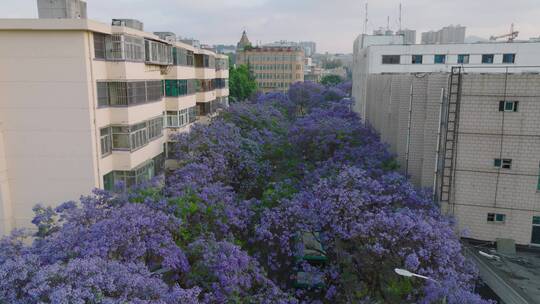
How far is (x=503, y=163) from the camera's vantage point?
14938 mm

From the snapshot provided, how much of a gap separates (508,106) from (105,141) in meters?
15.4

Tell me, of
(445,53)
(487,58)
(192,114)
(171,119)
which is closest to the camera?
(171,119)

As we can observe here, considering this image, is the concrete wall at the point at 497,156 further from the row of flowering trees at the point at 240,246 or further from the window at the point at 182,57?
the window at the point at 182,57

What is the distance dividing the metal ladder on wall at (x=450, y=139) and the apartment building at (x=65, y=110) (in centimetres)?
1270

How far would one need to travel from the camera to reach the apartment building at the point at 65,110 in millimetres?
16266

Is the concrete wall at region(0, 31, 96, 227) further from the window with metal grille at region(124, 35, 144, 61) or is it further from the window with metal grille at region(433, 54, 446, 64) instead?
the window with metal grille at region(433, 54, 446, 64)

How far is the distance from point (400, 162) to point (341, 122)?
19.1 feet

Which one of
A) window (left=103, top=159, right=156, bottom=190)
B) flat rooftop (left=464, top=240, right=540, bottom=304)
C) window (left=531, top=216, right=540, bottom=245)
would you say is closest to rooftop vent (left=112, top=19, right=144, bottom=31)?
window (left=103, top=159, right=156, bottom=190)

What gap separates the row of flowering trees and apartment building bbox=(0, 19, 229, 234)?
281 centimetres

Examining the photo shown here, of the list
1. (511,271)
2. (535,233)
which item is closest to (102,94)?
(511,271)

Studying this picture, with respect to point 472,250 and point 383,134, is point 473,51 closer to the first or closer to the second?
point 383,134

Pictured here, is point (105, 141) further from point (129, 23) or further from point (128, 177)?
point (129, 23)

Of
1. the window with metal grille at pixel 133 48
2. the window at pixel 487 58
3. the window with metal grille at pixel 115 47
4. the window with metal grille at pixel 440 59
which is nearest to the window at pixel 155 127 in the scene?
the window with metal grille at pixel 133 48

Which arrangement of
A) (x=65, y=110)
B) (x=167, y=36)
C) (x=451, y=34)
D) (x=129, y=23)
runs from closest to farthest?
(x=65, y=110)
(x=129, y=23)
(x=167, y=36)
(x=451, y=34)
